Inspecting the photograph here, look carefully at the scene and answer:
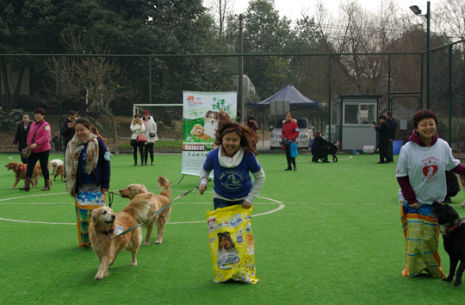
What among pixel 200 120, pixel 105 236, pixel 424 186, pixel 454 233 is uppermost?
pixel 200 120

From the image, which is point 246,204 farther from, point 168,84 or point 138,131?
point 168,84

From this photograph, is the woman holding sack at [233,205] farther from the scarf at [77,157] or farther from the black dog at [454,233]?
the scarf at [77,157]

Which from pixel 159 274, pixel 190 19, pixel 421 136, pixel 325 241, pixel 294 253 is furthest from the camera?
pixel 190 19

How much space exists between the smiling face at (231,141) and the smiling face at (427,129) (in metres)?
1.86

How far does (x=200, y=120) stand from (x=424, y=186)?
28.7 ft

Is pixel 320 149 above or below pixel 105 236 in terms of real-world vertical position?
above

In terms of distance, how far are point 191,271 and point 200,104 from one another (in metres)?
8.06

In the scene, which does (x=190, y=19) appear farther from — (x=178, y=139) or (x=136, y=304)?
(x=136, y=304)

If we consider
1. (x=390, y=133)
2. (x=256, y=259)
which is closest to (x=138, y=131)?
(x=390, y=133)

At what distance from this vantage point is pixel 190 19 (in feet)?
126

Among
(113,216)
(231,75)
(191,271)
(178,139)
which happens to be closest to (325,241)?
(191,271)

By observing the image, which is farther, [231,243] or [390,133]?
[390,133]

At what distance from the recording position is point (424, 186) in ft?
17.7

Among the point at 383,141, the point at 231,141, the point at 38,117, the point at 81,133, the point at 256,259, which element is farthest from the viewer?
the point at 383,141
